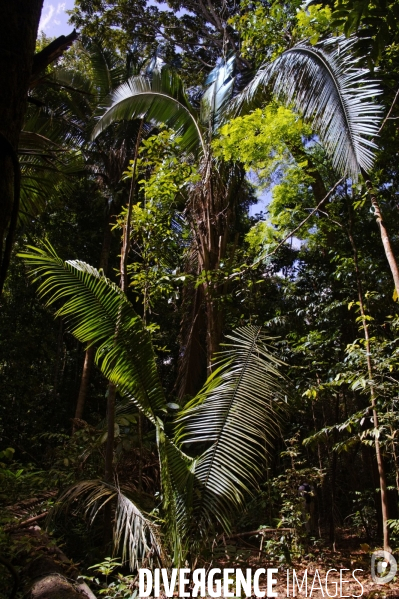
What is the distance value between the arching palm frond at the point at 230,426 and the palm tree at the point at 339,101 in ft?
4.06

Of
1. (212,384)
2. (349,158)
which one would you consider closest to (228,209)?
(349,158)

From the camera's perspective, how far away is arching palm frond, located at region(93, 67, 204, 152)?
6980mm

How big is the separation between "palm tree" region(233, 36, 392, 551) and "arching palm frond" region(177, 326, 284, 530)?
1237 mm

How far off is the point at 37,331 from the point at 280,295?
562 centimetres

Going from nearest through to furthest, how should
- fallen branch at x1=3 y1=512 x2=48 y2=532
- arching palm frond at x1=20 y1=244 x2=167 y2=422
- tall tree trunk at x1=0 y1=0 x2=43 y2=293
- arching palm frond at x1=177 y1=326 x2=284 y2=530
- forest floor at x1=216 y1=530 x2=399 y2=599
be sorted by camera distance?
1. tall tree trunk at x1=0 y1=0 x2=43 y2=293
2. arching palm frond at x1=177 y1=326 x2=284 y2=530
3. arching palm frond at x1=20 y1=244 x2=167 y2=422
4. fallen branch at x1=3 y1=512 x2=48 y2=532
5. forest floor at x1=216 y1=530 x2=399 y2=599

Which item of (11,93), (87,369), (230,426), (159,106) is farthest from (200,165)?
(11,93)

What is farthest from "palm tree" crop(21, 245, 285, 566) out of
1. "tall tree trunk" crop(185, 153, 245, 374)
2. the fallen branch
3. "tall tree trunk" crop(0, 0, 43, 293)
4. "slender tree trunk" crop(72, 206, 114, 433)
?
"slender tree trunk" crop(72, 206, 114, 433)

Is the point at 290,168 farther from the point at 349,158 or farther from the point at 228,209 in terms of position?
the point at 349,158

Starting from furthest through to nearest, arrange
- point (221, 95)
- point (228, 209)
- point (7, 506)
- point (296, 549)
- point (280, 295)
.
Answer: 1. point (280, 295)
2. point (221, 95)
3. point (228, 209)
4. point (296, 549)
5. point (7, 506)

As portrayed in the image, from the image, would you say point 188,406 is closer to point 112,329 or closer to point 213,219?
point 112,329

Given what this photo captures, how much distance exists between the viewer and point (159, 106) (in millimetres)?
7105

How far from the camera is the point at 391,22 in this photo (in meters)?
2.13

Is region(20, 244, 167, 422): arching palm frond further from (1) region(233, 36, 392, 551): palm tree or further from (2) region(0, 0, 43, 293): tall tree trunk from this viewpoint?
(2) region(0, 0, 43, 293): tall tree trunk

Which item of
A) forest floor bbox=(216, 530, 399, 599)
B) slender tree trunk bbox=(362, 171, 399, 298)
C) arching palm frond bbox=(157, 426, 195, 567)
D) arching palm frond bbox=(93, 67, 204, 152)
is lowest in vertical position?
forest floor bbox=(216, 530, 399, 599)
